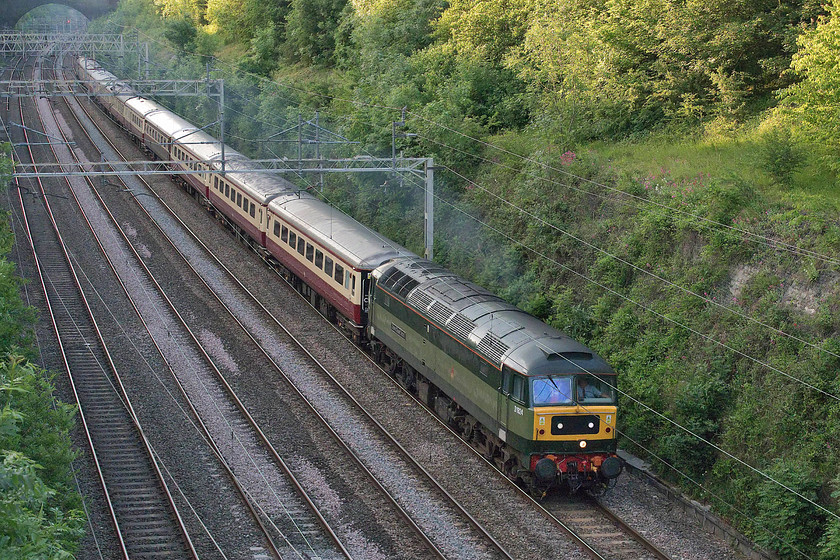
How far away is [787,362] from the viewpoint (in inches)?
659

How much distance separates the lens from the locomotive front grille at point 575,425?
54.0 ft

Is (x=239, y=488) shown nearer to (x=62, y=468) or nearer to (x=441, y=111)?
(x=62, y=468)

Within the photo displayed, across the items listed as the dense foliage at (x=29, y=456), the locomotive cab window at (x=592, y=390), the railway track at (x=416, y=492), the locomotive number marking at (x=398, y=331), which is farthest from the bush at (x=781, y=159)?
the dense foliage at (x=29, y=456)

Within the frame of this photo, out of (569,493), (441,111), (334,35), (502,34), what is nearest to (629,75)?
(441,111)

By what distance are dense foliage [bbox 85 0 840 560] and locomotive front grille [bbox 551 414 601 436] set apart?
126cm

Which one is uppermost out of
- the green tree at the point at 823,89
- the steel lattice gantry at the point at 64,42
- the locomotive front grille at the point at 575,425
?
Result: the steel lattice gantry at the point at 64,42

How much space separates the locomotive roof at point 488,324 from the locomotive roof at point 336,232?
151cm

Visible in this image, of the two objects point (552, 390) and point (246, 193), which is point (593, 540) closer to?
point (552, 390)

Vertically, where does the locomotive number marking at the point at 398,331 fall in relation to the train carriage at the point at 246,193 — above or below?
below

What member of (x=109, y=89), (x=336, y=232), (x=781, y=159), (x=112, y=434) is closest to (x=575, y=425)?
(x=781, y=159)

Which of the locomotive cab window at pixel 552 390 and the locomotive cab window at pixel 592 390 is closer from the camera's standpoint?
the locomotive cab window at pixel 552 390

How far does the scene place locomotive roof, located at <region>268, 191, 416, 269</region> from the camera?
957 inches

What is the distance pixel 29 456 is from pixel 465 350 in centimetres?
848

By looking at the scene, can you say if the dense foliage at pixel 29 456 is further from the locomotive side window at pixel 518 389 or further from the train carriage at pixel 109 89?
the train carriage at pixel 109 89
